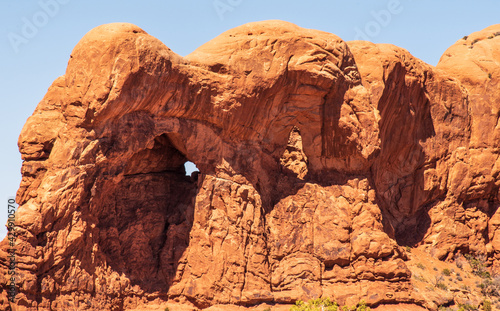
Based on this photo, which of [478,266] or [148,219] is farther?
[478,266]

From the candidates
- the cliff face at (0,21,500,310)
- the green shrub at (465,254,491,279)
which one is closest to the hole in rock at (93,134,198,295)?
the cliff face at (0,21,500,310)

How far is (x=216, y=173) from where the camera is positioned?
1553 inches

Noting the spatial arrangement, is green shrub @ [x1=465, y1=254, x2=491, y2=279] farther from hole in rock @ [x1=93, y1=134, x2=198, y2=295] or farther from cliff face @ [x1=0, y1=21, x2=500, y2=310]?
hole in rock @ [x1=93, y1=134, x2=198, y2=295]

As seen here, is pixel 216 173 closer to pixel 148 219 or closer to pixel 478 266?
pixel 148 219

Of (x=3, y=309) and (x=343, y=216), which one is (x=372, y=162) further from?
(x=3, y=309)

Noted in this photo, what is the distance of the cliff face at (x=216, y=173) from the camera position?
35594 mm

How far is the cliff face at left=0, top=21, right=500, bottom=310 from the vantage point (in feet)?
117

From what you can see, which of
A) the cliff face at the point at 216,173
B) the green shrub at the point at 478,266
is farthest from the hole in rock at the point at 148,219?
the green shrub at the point at 478,266

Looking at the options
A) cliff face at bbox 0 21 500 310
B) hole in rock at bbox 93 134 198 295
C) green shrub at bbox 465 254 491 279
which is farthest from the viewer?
green shrub at bbox 465 254 491 279

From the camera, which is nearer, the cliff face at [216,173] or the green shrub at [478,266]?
the cliff face at [216,173]

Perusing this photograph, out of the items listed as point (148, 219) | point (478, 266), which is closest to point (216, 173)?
point (148, 219)

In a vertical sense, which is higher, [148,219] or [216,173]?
[216,173]

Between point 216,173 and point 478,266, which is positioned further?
point 478,266

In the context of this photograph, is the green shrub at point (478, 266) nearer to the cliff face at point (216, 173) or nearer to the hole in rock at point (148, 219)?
the cliff face at point (216, 173)
